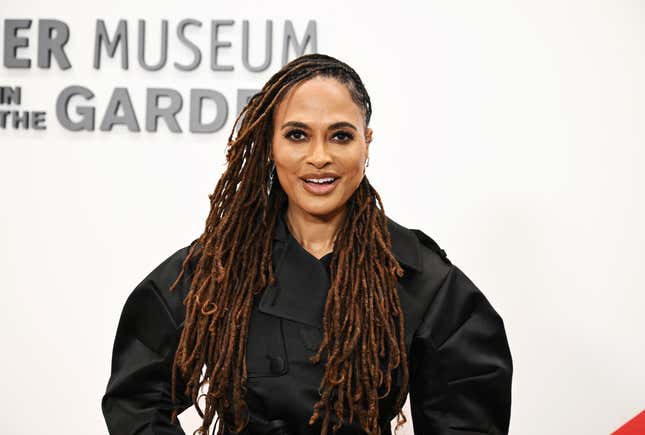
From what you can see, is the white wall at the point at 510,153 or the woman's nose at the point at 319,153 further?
the white wall at the point at 510,153

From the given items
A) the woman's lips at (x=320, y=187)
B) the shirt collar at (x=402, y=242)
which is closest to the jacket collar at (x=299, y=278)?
the shirt collar at (x=402, y=242)

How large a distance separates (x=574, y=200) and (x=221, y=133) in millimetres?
961

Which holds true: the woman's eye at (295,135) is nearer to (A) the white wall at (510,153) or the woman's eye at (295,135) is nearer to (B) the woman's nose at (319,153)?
(B) the woman's nose at (319,153)

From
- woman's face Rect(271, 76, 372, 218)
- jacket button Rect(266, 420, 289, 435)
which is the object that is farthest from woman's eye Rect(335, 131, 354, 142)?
jacket button Rect(266, 420, 289, 435)

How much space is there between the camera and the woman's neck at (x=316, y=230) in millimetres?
1285

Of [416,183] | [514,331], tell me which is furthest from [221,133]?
[514,331]

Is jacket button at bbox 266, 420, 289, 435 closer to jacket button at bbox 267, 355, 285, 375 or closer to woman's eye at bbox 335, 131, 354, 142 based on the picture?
jacket button at bbox 267, 355, 285, 375

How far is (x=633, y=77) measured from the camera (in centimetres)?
183

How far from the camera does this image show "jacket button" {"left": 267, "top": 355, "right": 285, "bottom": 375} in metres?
1.19

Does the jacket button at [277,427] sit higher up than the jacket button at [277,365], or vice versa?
the jacket button at [277,365]

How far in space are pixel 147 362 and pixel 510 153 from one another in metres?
1.09

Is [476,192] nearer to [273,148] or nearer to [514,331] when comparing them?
[514,331]

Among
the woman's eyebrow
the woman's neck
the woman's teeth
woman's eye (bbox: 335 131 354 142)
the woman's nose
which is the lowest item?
the woman's neck

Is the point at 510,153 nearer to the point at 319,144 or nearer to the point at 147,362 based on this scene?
the point at 319,144
